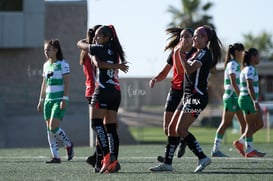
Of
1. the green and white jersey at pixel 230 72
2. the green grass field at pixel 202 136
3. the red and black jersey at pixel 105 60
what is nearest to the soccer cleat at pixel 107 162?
the red and black jersey at pixel 105 60

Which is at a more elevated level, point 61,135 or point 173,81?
point 173,81

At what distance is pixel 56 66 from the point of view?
1305cm

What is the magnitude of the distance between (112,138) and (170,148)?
0.81 meters

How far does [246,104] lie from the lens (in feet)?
47.6

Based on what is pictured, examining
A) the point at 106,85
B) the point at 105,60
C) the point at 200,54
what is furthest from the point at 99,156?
the point at 200,54

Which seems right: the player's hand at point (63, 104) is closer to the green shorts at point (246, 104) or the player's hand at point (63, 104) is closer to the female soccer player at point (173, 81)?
the female soccer player at point (173, 81)

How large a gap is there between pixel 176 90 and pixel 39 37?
16234 mm

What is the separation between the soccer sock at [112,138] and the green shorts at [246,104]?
4.05 m

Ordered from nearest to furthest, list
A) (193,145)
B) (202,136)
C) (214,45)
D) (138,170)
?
(193,145) < (138,170) < (214,45) < (202,136)

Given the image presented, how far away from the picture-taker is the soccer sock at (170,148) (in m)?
11.1

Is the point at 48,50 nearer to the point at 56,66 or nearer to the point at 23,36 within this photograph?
the point at 56,66

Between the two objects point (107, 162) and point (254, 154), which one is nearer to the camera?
point (107, 162)

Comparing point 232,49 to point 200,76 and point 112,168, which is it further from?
point 112,168

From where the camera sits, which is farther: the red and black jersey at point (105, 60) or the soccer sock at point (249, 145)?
the soccer sock at point (249, 145)
